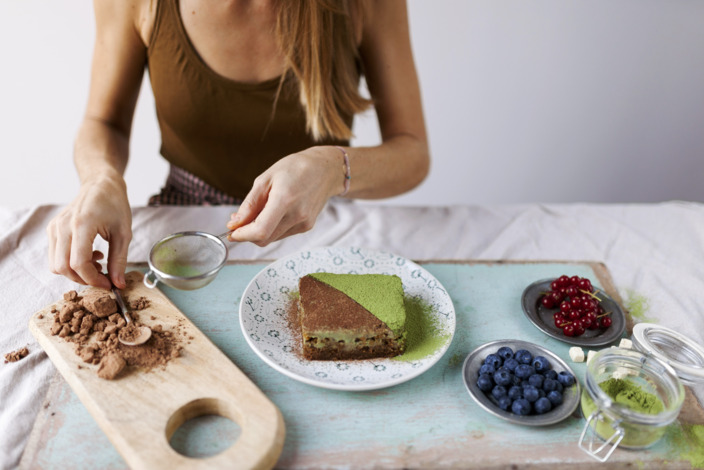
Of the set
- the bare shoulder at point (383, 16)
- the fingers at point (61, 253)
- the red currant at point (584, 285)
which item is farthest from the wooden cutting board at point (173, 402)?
the bare shoulder at point (383, 16)

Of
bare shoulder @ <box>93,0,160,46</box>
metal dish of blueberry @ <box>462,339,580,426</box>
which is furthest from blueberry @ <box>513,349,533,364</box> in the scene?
bare shoulder @ <box>93,0,160,46</box>

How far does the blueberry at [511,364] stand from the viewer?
1.04m

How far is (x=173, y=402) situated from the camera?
935mm

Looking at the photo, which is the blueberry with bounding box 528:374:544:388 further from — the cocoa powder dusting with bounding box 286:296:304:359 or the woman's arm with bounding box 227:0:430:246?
the woman's arm with bounding box 227:0:430:246

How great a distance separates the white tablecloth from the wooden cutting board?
34cm

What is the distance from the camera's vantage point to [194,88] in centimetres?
158

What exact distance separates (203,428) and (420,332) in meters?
0.49

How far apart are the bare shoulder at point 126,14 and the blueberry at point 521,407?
140cm

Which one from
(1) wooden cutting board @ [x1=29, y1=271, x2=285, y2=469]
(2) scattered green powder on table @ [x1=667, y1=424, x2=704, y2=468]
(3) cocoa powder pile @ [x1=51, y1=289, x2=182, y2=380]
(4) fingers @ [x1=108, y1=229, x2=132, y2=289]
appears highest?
(4) fingers @ [x1=108, y1=229, x2=132, y2=289]

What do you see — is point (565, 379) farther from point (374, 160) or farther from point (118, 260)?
point (118, 260)

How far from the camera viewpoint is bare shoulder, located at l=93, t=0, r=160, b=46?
4.98 feet

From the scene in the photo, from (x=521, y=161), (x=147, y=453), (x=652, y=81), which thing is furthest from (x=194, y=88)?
(x=652, y=81)

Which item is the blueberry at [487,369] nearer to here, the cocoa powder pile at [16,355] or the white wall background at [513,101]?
the cocoa powder pile at [16,355]

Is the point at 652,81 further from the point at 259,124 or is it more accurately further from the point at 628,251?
the point at 259,124
